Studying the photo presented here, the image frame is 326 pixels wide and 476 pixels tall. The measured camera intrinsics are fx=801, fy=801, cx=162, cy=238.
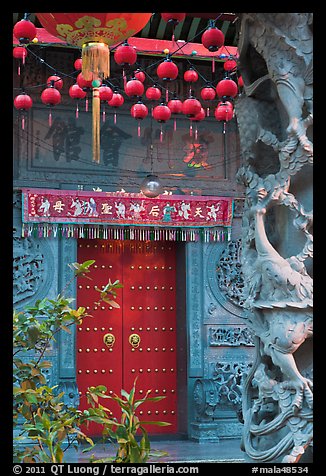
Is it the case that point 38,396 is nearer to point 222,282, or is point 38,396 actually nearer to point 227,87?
point 227,87

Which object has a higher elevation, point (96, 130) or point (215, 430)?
point (96, 130)

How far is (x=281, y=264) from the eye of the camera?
4.21m

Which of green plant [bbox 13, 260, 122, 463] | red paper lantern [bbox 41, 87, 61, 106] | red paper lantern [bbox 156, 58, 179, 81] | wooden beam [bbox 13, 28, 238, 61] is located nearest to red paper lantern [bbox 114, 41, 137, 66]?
red paper lantern [bbox 156, 58, 179, 81]

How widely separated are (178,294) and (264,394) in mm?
8221

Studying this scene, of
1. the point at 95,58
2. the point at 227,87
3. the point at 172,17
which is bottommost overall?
the point at 95,58

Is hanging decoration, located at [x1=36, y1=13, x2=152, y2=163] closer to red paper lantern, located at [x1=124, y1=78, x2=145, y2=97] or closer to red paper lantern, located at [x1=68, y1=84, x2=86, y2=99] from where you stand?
red paper lantern, located at [x1=124, y1=78, x2=145, y2=97]

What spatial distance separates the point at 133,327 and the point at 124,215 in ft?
6.07

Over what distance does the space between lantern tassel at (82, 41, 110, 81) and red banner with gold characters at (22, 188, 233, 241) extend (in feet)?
19.2

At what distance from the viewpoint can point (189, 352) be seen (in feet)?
39.6

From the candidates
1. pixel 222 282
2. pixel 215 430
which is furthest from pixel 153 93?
pixel 215 430

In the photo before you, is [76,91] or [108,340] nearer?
[76,91]

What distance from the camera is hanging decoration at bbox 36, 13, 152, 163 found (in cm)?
512

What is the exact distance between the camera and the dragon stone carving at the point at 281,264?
4.12 metres

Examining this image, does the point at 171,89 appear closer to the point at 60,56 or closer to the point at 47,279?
the point at 60,56
